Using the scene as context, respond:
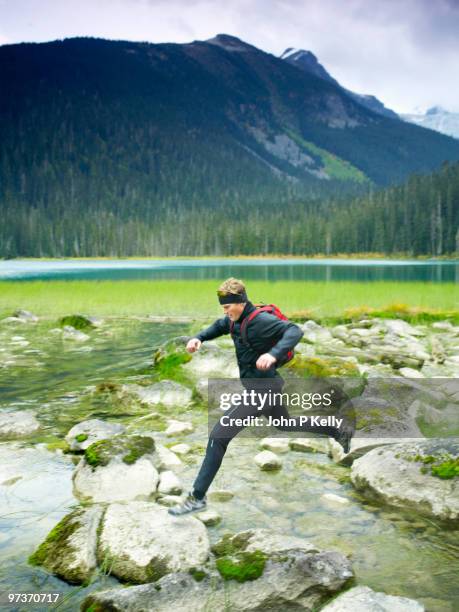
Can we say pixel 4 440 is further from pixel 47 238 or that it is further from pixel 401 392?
pixel 47 238

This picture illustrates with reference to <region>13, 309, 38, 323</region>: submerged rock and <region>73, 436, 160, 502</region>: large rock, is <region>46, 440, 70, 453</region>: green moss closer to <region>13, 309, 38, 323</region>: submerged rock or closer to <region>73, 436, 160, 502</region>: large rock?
<region>73, 436, 160, 502</region>: large rock

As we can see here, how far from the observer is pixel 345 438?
742 cm

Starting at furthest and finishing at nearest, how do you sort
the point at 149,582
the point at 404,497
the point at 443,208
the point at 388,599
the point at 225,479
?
the point at 443,208 < the point at 225,479 < the point at 404,497 < the point at 149,582 < the point at 388,599

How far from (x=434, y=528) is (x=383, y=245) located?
127600 mm

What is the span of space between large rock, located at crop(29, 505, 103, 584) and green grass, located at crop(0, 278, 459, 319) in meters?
18.5

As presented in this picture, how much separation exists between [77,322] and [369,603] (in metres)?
19.5

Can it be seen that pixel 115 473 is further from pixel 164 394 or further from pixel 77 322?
pixel 77 322

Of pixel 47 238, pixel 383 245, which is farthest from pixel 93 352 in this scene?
pixel 47 238

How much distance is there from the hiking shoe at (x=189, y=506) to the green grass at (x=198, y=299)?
17634 millimetres

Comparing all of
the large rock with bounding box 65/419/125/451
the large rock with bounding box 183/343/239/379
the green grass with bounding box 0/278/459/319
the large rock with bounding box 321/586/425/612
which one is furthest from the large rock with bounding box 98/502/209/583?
the green grass with bounding box 0/278/459/319

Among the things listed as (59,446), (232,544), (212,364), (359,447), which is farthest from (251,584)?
(212,364)

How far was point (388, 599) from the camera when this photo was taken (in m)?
4.29

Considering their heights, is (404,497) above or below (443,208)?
below

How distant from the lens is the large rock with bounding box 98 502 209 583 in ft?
15.9
